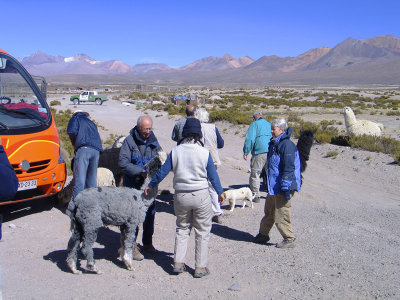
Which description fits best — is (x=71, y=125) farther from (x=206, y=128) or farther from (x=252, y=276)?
(x=252, y=276)

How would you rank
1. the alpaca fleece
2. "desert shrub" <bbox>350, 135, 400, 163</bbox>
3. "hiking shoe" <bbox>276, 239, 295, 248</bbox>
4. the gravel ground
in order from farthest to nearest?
the alpaca fleece
"desert shrub" <bbox>350, 135, 400, 163</bbox>
"hiking shoe" <bbox>276, 239, 295, 248</bbox>
the gravel ground

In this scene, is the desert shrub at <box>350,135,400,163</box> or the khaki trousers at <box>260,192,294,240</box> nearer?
the khaki trousers at <box>260,192,294,240</box>

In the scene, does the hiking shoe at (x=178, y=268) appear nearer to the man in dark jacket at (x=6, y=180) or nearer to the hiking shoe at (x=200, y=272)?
the hiking shoe at (x=200, y=272)

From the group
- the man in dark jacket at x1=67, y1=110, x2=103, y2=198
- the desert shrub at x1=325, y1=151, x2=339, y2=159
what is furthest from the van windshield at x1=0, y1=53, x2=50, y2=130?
the desert shrub at x1=325, y1=151, x2=339, y2=159

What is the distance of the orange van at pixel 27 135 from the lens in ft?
19.9

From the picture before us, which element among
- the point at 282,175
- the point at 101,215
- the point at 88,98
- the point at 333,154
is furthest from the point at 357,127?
the point at 88,98

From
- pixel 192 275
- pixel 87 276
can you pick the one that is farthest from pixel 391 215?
pixel 87 276

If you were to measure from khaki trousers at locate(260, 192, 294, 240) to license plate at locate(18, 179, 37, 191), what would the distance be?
3.58 metres

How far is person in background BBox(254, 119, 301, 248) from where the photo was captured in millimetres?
5332

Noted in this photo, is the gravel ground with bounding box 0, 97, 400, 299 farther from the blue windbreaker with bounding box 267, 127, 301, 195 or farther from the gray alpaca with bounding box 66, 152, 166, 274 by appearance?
the blue windbreaker with bounding box 267, 127, 301, 195

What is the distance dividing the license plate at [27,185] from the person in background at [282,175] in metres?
3.59

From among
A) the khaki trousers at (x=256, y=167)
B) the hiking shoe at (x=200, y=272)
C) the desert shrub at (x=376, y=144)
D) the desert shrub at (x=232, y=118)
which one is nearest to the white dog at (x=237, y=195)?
the khaki trousers at (x=256, y=167)

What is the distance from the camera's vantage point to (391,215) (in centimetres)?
782

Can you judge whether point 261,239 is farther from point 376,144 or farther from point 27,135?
point 376,144
